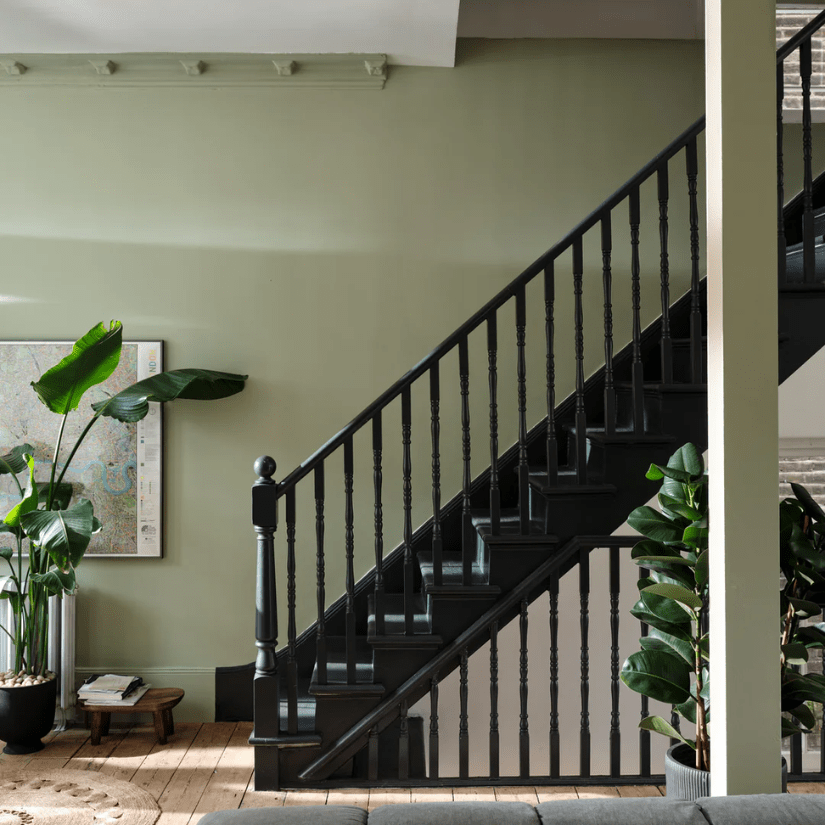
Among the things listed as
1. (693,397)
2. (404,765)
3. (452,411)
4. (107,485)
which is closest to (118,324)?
(107,485)

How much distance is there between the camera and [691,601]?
7.97 ft

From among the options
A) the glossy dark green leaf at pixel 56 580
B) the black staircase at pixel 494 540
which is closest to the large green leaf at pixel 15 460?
the glossy dark green leaf at pixel 56 580

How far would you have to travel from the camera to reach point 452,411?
4.18 meters

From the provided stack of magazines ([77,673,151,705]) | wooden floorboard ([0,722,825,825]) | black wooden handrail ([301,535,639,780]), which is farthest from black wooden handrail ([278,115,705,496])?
stack of magazines ([77,673,151,705])

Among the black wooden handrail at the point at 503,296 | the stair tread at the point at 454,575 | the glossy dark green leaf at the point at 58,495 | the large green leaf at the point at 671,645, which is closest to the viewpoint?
the large green leaf at the point at 671,645

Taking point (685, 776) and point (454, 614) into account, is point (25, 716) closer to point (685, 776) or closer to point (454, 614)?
point (454, 614)

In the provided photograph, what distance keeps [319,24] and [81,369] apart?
1.96 metres

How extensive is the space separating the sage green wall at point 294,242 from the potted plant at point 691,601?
66.7 inches

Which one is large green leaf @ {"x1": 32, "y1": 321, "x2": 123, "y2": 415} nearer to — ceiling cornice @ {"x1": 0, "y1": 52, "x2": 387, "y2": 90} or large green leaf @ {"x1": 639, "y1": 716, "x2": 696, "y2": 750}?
ceiling cornice @ {"x1": 0, "y1": 52, "x2": 387, "y2": 90}

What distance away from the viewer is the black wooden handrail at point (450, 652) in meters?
3.12

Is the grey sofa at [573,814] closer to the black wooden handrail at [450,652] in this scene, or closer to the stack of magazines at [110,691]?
the black wooden handrail at [450,652]

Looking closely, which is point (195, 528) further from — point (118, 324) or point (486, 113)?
point (486, 113)

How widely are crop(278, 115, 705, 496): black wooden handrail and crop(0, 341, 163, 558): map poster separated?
4.41 feet

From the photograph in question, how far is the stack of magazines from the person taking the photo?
3.70 metres
